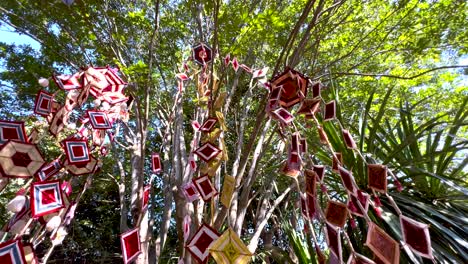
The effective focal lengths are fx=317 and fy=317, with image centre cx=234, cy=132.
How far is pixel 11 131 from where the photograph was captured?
1277 mm

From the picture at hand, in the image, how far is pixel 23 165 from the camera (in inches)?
44.3

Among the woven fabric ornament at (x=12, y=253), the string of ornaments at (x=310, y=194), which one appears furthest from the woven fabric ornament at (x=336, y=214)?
the woven fabric ornament at (x=12, y=253)

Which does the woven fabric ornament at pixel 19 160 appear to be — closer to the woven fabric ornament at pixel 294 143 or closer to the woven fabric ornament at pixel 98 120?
the woven fabric ornament at pixel 98 120

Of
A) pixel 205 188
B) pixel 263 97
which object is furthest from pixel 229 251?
pixel 263 97

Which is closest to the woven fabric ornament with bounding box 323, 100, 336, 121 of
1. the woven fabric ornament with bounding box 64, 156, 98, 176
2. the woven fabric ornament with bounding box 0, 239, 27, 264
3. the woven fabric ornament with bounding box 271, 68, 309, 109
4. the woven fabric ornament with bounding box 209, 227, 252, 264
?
the woven fabric ornament with bounding box 271, 68, 309, 109

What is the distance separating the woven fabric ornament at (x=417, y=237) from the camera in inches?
33.8

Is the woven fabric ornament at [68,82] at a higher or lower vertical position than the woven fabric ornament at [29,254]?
higher

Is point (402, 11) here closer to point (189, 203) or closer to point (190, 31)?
point (190, 31)

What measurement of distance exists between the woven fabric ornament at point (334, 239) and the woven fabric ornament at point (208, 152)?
0.65 m

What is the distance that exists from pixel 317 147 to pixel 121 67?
173 centimetres

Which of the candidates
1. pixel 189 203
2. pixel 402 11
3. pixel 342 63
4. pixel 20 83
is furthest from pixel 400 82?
pixel 20 83

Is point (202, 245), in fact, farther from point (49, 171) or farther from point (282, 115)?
point (49, 171)

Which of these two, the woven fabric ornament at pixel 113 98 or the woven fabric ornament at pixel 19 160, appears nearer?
the woven fabric ornament at pixel 19 160

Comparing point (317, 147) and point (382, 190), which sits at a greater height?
point (382, 190)
